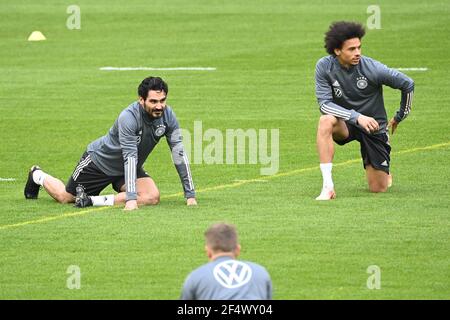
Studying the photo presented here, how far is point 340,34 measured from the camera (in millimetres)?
16109

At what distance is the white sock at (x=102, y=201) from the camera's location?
16.0 metres

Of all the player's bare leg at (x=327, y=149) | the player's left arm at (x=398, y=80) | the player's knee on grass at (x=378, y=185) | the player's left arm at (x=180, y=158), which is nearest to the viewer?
the player's left arm at (x=180, y=158)

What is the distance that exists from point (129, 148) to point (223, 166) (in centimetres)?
437

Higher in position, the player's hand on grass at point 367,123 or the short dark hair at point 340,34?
the short dark hair at point 340,34

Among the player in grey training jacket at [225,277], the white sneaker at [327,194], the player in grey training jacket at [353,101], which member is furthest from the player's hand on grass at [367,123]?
the player in grey training jacket at [225,277]

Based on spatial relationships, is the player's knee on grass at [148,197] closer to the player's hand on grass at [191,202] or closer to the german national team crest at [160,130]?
the player's hand on grass at [191,202]

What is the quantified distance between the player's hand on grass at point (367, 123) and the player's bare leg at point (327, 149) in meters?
0.36

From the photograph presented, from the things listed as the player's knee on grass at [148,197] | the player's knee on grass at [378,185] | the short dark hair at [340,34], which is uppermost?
the short dark hair at [340,34]

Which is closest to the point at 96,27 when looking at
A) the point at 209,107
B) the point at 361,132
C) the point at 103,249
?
the point at 209,107

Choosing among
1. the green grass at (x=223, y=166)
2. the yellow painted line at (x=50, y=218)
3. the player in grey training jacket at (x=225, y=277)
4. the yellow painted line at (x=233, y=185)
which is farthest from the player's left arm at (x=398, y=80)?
the player in grey training jacket at (x=225, y=277)

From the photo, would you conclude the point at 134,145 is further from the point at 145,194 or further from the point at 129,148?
the point at 145,194

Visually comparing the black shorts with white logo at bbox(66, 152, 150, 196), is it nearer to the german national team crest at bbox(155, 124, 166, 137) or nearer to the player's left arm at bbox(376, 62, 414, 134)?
the german national team crest at bbox(155, 124, 166, 137)

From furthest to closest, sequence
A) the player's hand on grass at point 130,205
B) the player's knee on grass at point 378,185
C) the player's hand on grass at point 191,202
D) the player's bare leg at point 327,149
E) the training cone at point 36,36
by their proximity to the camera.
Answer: the training cone at point 36,36 < the player's knee on grass at point 378,185 < the player's bare leg at point 327,149 < the player's hand on grass at point 191,202 < the player's hand on grass at point 130,205

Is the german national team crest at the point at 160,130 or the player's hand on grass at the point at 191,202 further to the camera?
the player's hand on grass at the point at 191,202
